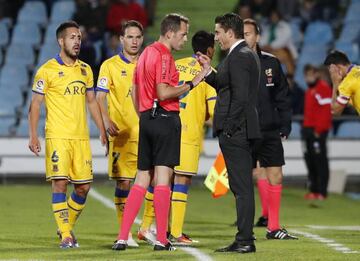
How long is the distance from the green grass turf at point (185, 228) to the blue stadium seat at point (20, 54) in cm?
397

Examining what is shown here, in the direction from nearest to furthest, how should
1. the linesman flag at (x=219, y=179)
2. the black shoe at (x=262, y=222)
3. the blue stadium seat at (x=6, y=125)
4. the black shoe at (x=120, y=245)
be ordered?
the black shoe at (x=120, y=245) < the black shoe at (x=262, y=222) < the linesman flag at (x=219, y=179) < the blue stadium seat at (x=6, y=125)

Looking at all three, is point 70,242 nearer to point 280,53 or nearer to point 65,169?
point 65,169

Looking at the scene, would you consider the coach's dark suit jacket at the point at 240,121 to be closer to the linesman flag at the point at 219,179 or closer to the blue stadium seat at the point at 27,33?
the linesman flag at the point at 219,179

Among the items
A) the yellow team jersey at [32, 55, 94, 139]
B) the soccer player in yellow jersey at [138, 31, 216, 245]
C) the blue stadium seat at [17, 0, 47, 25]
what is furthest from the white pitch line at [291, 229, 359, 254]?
the blue stadium seat at [17, 0, 47, 25]

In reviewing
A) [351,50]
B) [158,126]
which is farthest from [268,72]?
[351,50]

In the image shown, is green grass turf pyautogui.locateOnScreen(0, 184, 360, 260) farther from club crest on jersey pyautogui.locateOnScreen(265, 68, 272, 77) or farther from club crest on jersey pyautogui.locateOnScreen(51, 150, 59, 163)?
club crest on jersey pyautogui.locateOnScreen(265, 68, 272, 77)

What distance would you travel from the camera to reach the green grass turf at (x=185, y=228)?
35.8 ft

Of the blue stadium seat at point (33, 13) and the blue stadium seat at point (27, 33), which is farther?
the blue stadium seat at point (33, 13)

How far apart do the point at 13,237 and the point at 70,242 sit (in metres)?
1.27

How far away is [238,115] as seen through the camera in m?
11.0

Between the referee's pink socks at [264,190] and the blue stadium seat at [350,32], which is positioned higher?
the blue stadium seat at [350,32]

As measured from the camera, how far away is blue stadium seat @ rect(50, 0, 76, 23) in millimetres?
24812

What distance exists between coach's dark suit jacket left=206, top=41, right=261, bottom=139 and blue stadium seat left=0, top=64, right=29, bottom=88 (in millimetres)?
12300

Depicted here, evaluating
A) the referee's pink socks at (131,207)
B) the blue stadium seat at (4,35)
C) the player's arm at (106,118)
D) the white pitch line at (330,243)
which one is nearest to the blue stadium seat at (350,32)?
the blue stadium seat at (4,35)
